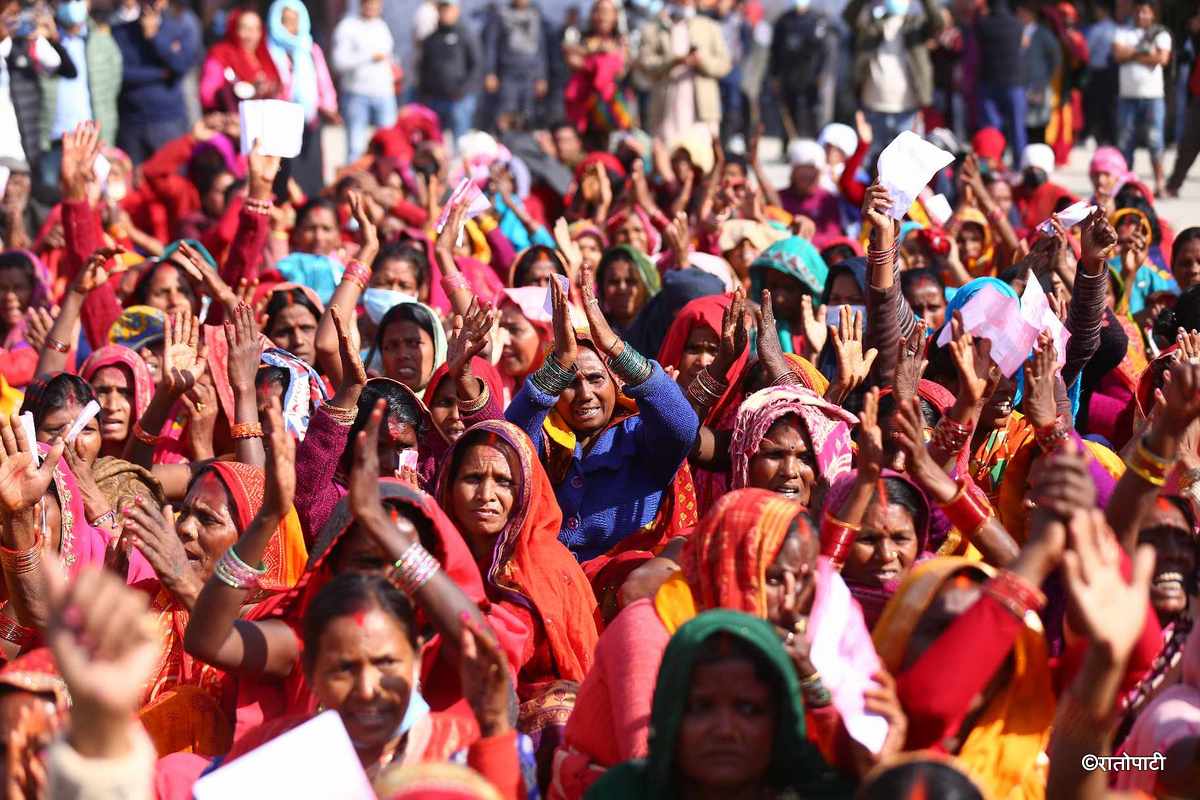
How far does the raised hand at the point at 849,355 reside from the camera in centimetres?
518

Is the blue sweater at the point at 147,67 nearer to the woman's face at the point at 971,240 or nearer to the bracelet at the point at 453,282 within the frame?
the woman's face at the point at 971,240

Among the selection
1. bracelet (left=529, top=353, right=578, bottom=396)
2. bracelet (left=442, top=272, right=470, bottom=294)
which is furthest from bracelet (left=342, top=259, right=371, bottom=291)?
bracelet (left=529, top=353, right=578, bottom=396)

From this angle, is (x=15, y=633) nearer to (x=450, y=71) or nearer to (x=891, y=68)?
(x=891, y=68)

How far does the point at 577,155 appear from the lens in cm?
1247

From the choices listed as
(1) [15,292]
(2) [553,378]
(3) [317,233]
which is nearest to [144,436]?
(2) [553,378]

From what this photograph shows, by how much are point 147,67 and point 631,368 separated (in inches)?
360

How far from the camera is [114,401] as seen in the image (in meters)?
5.76

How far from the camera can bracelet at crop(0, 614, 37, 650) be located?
163 inches

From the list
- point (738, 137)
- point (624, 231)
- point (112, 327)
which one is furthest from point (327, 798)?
point (738, 137)

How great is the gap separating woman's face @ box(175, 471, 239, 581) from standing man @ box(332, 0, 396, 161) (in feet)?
33.6

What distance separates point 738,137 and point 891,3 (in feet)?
9.17

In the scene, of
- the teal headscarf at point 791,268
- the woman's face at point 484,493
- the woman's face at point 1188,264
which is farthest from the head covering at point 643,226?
the woman's face at point 484,493

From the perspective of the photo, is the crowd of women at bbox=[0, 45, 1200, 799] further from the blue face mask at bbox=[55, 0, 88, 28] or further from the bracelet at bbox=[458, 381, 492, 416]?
the blue face mask at bbox=[55, 0, 88, 28]

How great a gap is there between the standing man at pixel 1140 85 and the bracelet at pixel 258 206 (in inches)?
333
